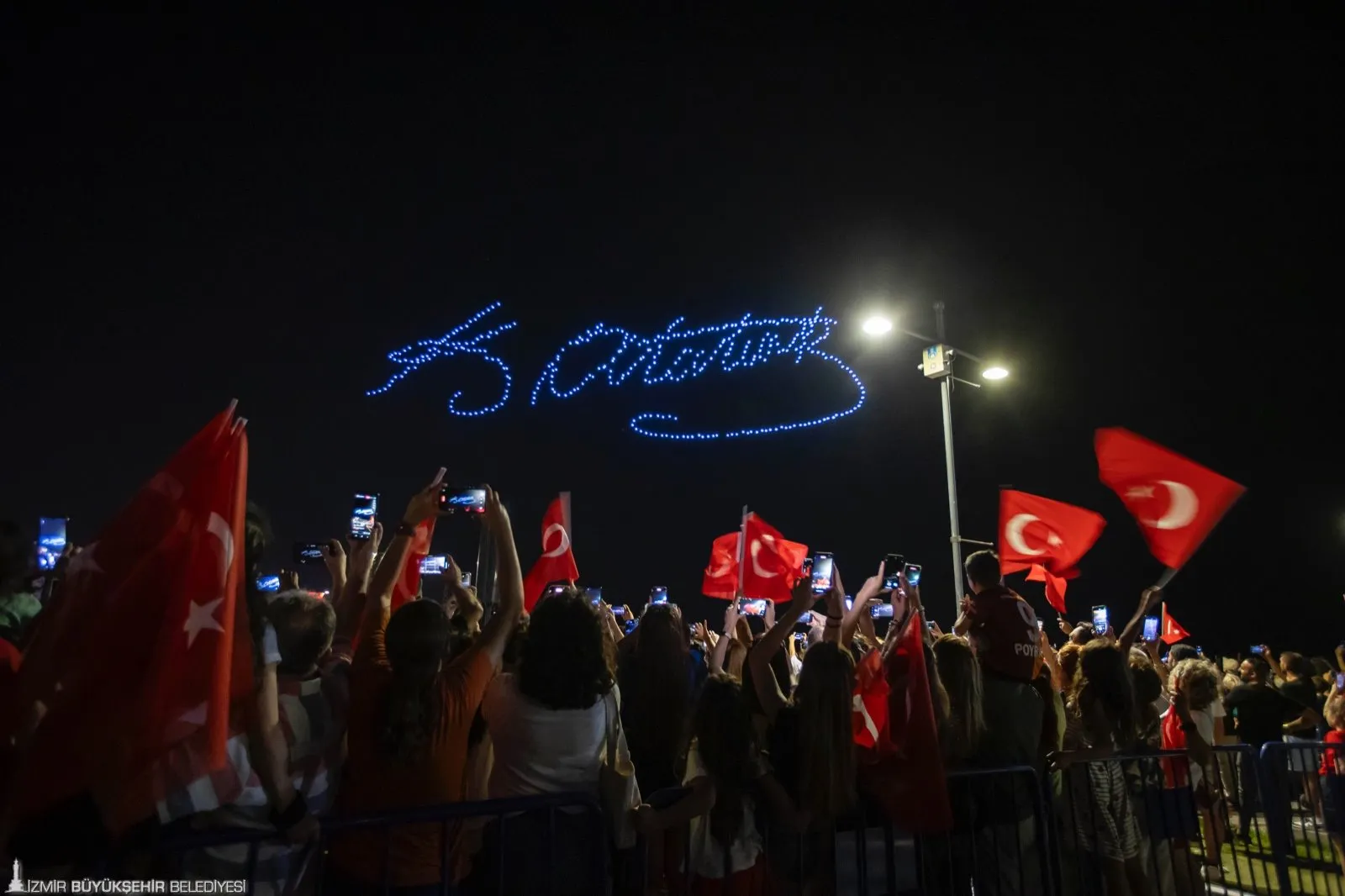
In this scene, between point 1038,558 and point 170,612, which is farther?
point 1038,558

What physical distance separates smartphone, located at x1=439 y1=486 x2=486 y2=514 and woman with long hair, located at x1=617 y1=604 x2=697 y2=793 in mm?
1398

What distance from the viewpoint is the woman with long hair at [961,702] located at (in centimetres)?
512

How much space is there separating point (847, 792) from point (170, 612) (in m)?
3.09

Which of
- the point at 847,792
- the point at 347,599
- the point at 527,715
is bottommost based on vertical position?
the point at 847,792

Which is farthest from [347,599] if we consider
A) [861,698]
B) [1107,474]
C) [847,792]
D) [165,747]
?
[1107,474]

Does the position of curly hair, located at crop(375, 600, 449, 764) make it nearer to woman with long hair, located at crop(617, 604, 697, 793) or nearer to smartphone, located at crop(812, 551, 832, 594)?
woman with long hair, located at crop(617, 604, 697, 793)

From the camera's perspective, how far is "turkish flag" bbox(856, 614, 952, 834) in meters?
4.45

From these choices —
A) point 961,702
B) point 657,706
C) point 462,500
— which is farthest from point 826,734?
point 462,500

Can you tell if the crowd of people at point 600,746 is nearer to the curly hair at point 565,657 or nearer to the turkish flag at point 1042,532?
the curly hair at point 565,657

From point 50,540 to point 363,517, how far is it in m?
A: 2.30

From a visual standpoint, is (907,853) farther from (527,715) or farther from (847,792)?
(527,715)

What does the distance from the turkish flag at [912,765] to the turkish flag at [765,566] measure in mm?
5653

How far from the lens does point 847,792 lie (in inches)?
167

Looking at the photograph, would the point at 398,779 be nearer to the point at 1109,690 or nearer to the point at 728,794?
the point at 728,794
